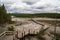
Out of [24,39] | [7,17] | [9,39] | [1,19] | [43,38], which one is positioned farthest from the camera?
[7,17]

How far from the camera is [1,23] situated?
663 inches

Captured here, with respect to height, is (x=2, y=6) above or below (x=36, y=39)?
above

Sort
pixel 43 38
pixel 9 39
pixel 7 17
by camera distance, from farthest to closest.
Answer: pixel 7 17 < pixel 43 38 < pixel 9 39

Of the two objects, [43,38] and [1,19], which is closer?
[43,38]

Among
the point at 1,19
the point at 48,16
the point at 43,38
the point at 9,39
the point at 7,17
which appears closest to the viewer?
the point at 9,39

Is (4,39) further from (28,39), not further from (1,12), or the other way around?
(1,12)

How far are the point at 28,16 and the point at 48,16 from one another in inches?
117

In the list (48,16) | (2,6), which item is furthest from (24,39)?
(48,16)

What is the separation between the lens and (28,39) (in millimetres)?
10469

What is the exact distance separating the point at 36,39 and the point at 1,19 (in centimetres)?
647

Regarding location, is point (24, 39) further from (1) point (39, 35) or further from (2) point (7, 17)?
(2) point (7, 17)

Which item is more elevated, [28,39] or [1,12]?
[1,12]

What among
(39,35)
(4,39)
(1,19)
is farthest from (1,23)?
(4,39)

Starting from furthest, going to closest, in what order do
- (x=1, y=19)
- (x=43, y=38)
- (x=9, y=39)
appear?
1. (x=1, y=19)
2. (x=43, y=38)
3. (x=9, y=39)
